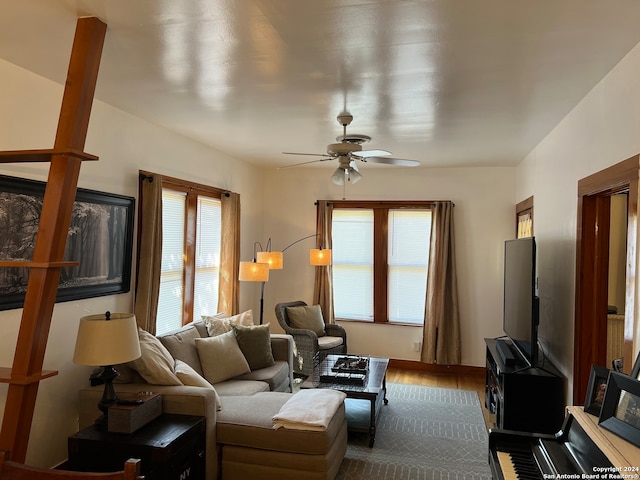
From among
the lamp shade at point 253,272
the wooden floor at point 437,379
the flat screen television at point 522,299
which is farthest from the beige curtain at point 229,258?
the flat screen television at point 522,299

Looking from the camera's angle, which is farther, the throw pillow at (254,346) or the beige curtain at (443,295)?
the beige curtain at (443,295)

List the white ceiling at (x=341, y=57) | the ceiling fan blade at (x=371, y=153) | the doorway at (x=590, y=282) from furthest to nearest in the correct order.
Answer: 1. the ceiling fan blade at (x=371, y=153)
2. the doorway at (x=590, y=282)
3. the white ceiling at (x=341, y=57)

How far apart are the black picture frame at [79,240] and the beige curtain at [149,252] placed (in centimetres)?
9

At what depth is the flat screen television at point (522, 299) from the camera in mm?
3393

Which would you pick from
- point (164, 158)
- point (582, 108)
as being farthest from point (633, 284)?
point (164, 158)

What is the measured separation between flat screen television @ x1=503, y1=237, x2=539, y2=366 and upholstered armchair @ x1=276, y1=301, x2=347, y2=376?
2083 mm

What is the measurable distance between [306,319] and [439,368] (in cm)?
195

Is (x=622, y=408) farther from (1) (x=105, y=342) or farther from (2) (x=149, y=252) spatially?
(2) (x=149, y=252)

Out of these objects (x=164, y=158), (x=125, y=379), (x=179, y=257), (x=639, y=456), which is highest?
(x=164, y=158)

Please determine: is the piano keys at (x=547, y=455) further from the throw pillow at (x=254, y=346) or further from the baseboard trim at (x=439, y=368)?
the baseboard trim at (x=439, y=368)

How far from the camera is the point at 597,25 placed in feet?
6.63

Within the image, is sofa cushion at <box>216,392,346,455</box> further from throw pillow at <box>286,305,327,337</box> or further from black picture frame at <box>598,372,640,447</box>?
throw pillow at <box>286,305,327,337</box>

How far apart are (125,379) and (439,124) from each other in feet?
10.5

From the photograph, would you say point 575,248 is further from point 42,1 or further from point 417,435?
point 42,1
